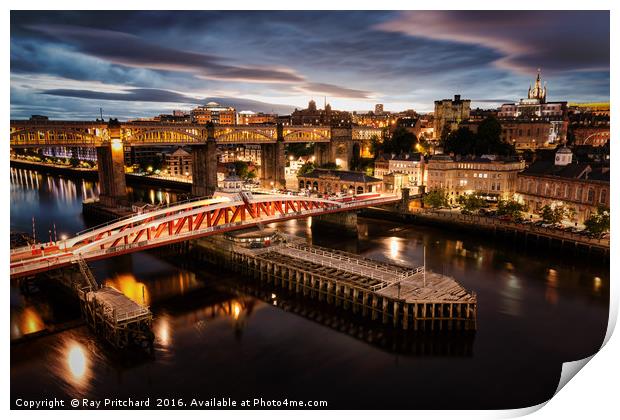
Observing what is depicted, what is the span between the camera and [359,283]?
438 inches

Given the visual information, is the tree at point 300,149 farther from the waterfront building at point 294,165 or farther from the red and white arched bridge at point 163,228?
the red and white arched bridge at point 163,228

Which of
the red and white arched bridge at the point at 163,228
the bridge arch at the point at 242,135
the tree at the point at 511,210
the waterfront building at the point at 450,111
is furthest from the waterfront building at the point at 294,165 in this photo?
the tree at the point at 511,210

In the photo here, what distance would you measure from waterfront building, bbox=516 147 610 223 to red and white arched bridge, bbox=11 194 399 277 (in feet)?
24.9

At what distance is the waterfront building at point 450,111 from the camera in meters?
37.8

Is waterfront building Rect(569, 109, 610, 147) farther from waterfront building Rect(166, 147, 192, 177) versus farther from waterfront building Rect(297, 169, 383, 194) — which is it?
waterfront building Rect(166, 147, 192, 177)

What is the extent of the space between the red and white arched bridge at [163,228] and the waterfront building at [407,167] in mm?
7436

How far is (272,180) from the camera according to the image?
2967cm

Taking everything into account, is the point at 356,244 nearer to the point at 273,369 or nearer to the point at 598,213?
the point at 598,213

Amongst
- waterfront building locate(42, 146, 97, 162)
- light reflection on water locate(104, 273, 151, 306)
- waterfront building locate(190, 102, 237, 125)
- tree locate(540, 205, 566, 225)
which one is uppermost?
waterfront building locate(190, 102, 237, 125)

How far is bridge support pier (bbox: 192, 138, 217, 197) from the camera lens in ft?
87.1

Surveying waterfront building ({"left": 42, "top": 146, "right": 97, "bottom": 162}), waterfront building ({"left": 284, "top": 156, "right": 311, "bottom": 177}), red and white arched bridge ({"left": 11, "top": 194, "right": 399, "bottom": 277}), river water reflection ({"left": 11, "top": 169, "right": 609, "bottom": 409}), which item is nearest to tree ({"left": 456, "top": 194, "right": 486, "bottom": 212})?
red and white arched bridge ({"left": 11, "top": 194, "right": 399, "bottom": 277})

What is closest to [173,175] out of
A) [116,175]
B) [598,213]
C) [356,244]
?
[116,175]

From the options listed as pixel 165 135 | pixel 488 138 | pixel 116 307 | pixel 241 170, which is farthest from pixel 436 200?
pixel 241 170

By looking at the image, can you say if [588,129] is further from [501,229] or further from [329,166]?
[329,166]
